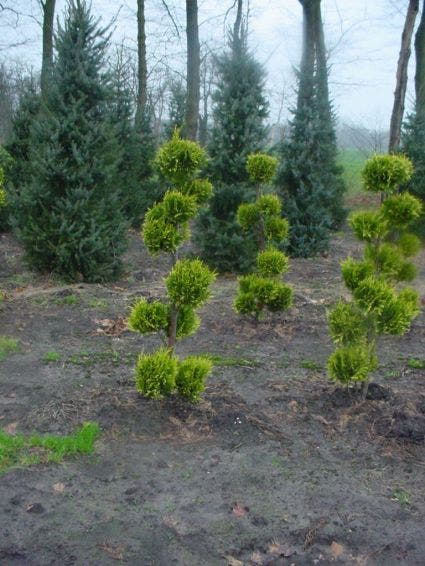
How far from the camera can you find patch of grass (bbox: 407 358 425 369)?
5604 millimetres

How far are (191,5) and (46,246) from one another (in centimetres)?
1065

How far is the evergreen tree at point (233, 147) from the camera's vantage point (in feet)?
31.7

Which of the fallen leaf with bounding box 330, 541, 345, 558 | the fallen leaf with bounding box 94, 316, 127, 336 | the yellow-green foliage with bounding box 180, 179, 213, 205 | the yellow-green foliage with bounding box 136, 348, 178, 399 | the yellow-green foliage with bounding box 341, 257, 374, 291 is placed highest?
the yellow-green foliage with bounding box 180, 179, 213, 205

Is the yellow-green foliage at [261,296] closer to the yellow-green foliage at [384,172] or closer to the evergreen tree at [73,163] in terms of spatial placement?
the yellow-green foliage at [384,172]

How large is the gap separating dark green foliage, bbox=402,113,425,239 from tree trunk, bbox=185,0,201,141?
204 inches

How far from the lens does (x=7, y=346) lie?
5.78m

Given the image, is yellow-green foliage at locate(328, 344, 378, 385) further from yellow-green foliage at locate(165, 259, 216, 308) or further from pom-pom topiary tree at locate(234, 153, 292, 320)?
pom-pom topiary tree at locate(234, 153, 292, 320)

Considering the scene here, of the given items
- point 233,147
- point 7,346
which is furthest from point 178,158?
point 233,147

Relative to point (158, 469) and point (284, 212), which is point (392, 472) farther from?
point (284, 212)

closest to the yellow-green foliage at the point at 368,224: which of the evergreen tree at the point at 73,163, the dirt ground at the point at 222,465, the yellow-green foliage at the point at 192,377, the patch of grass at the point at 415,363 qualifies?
the dirt ground at the point at 222,465

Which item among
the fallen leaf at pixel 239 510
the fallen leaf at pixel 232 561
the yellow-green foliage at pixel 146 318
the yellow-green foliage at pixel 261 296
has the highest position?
the yellow-green foliage at pixel 146 318

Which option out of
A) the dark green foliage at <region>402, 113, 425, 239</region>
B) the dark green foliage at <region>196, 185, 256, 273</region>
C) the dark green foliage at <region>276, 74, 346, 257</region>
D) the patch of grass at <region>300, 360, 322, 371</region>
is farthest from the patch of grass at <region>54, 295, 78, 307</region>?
the dark green foliage at <region>402, 113, 425, 239</region>

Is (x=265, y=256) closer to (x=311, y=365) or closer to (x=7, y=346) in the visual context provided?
(x=311, y=365)

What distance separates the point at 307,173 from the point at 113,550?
32.2ft
